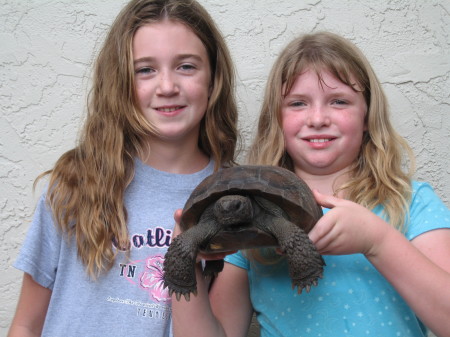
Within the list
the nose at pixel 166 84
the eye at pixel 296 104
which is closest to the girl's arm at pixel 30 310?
the nose at pixel 166 84

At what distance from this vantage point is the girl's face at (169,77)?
2162 mm

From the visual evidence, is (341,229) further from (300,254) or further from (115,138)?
(115,138)

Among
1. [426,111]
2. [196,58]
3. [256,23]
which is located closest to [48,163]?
[196,58]

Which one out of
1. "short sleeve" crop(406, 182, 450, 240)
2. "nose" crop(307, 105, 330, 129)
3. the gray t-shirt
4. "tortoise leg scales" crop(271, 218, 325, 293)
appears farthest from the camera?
the gray t-shirt

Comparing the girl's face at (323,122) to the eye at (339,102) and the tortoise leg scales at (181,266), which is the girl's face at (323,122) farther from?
the tortoise leg scales at (181,266)

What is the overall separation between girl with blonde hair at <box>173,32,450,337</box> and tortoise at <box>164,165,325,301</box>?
0.11 meters

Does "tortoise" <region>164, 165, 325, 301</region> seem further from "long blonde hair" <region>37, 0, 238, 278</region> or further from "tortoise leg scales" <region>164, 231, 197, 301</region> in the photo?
"long blonde hair" <region>37, 0, 238, 278</region>

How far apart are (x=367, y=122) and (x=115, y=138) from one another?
1.31 metres

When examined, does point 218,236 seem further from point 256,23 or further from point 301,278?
point 256,23

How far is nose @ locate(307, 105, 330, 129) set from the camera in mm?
1944

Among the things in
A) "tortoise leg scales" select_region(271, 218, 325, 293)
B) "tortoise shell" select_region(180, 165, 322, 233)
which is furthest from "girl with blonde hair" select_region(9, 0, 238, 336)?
"tortoise leg scales" select_region(271, 218, 325, 293)

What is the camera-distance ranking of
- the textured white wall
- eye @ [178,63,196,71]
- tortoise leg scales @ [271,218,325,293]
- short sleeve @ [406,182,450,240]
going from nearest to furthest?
tortoise leg scales @ [271,218,325,293] < short sleeve @ [406,182,450,240] < eye @ [178,63,196,71] < the textured white wall

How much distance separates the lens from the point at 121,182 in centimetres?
223

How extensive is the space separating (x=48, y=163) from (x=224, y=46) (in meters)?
1.45
